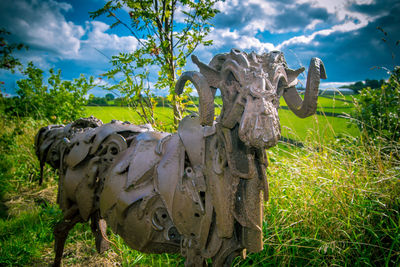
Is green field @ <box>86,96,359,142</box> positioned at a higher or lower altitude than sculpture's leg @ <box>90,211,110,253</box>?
higher

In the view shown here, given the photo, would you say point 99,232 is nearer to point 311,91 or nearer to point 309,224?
point 309,224

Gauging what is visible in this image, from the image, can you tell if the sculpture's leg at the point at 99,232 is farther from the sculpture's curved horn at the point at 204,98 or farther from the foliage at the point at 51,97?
the foliage at the point at 51,97

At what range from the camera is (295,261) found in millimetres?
2059

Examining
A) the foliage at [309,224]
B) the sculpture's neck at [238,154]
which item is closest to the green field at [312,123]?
the foliage at [309,224]

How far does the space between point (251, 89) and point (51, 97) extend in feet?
20.4

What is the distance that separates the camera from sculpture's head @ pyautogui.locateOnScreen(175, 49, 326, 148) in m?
0.99

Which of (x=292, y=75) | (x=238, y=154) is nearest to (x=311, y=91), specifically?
(x=292, y=75)

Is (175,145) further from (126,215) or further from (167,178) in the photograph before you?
(126,215)

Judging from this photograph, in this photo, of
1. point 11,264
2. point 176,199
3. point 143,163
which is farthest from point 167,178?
point 11,264

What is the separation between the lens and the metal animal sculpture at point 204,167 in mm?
1108

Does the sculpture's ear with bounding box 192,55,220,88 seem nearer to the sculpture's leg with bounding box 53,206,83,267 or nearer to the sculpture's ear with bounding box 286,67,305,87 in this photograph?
the sculpture's ear with bounding box 286,67,305,87

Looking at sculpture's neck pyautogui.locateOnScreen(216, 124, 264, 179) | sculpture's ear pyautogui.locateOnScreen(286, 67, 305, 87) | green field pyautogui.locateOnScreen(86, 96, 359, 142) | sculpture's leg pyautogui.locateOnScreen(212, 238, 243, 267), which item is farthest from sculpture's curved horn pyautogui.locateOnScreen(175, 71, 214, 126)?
green field pyautogui.locateOnScreen(86, 96, 359, 142)

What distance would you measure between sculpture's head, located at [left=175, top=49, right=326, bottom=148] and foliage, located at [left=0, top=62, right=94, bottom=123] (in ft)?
16.6

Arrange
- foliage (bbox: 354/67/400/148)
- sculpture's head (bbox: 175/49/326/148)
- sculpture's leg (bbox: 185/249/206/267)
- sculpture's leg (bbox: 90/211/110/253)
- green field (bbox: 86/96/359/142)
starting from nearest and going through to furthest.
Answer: sculpture's head (bbox: 175/49/326/148), sculpture's leg (bbox: 185/249/206/267), sculpture's leg (bbox: 90/211/110/253), green field (bbox: 86/96/359/142), foliage (bbox: 354/67/400/148)
